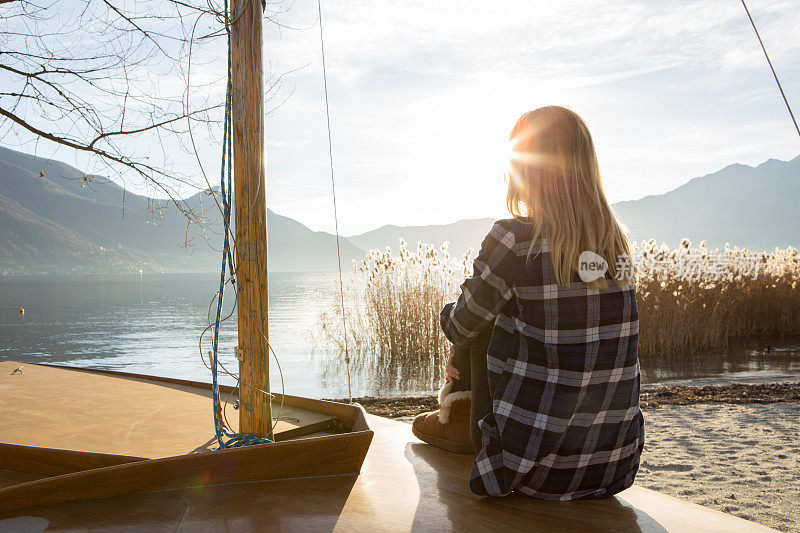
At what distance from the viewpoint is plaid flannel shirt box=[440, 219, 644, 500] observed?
1.50 metres

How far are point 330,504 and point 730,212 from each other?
7667 inches

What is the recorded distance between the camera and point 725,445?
310 centimetres

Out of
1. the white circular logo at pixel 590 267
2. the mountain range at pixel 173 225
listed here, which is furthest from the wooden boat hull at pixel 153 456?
the mountain range at pixel 173 225

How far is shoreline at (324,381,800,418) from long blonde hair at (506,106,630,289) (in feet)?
9.41

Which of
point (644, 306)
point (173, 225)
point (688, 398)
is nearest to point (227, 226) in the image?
point (688, 398)

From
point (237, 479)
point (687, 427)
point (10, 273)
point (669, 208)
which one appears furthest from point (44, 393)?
point (669, 208)

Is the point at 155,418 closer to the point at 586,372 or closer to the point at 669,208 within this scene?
the point at 586,372

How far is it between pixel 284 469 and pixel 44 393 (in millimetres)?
1473

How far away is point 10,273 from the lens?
89.3 metres

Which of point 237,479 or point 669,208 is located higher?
point 669,208

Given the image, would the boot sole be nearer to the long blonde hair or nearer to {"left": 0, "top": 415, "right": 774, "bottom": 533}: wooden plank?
{"left": 0, "top": 415, "right": 774, "bottom": 533}: wooden plank

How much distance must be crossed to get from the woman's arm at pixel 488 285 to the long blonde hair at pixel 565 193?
74 millimetres

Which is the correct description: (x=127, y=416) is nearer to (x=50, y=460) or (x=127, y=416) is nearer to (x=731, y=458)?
(x=50, y=460)

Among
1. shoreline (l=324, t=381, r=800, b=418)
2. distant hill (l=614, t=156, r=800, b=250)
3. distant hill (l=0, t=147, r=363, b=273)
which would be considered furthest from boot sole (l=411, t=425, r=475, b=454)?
distant hill (l=614, t=156, r=800, b=250)
